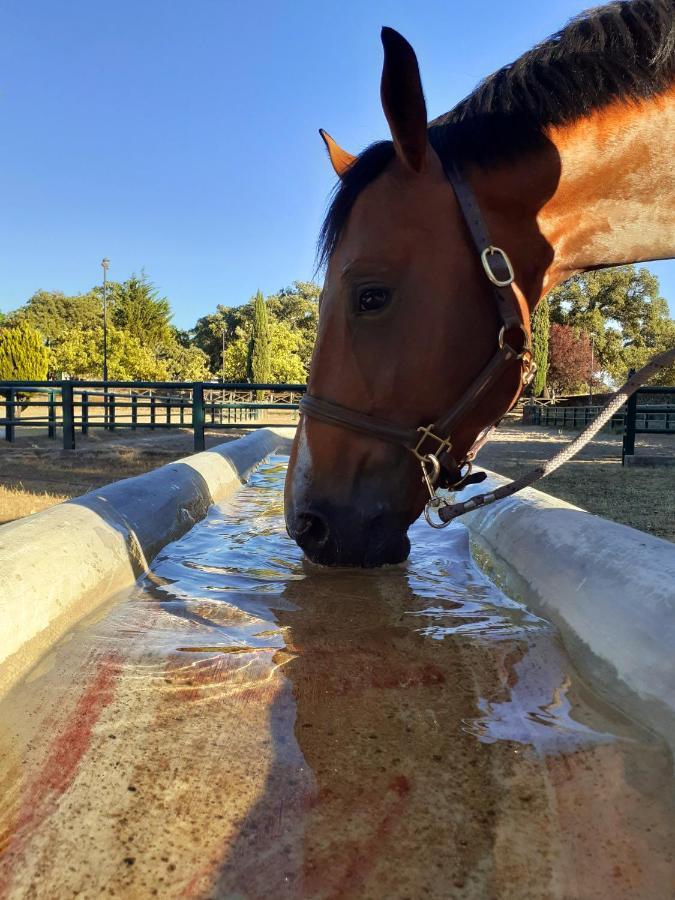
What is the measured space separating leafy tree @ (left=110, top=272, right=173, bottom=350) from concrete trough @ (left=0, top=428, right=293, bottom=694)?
1576 inches

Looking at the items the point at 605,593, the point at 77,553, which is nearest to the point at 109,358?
the point at 77,553

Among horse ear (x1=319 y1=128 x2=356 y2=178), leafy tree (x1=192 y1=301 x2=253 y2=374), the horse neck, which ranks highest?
leafy tree (x1=192 y1=301 x2=253 y2=374)

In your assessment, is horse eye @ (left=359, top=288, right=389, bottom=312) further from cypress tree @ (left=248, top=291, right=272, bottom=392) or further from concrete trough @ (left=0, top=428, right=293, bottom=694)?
cypress tree @ (left=248, top=291, right=272, bottom=392)

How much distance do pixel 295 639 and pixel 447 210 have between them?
120 cm

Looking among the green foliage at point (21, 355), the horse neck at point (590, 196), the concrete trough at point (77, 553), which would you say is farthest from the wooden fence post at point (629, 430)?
the green foliage at point (21, 355)

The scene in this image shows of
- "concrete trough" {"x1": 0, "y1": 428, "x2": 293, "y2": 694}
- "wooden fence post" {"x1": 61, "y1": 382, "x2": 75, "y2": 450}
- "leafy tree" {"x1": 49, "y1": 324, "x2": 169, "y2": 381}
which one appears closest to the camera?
"concrete trough" {"x1": 0, "y1": 428, "x2": 293, "y2": 694}

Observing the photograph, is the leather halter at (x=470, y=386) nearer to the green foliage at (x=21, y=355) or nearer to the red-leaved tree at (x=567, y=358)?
the green foliage at (x=21, y=355)

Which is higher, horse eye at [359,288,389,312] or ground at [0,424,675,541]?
horse eye at [359,288,389,312]

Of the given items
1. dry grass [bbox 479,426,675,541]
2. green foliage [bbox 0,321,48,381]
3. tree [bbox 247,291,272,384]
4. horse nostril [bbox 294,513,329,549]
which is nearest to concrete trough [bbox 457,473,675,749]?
horse nostril [bbox 294,513,329,549]

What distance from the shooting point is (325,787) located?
0.96m

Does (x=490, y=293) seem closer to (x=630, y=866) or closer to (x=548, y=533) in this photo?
(x=548, y=533)

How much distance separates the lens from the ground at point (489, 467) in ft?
13.8

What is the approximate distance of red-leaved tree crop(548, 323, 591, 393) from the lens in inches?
1281

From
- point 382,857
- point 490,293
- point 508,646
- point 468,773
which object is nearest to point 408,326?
point 490,293
